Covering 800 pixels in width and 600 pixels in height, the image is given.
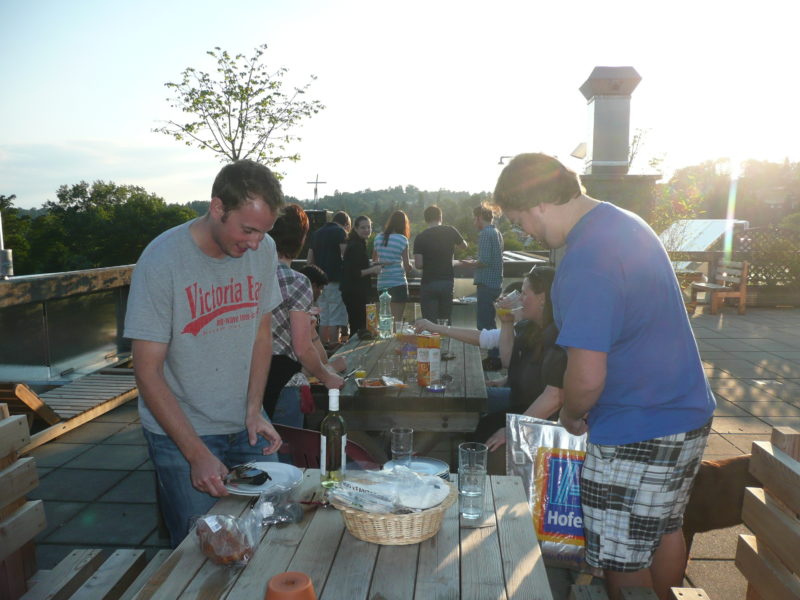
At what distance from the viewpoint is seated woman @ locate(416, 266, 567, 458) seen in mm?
2951

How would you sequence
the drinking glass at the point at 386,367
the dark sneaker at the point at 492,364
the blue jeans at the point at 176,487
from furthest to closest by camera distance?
1. the dark sneaker at the point at 492,364
2. the drinking glass at the point at 386,367
3. the blue jeans at the point at 176,487

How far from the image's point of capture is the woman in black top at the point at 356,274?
7.34m

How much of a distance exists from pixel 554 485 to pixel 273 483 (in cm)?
131

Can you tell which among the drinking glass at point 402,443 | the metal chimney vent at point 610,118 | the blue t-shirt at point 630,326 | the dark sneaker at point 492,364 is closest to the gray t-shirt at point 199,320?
the drinking glass at point 402,443

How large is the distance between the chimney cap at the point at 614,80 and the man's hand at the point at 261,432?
20.7ft

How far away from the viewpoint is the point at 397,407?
3.29m

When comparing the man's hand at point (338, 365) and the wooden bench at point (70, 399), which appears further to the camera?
the wooden bench at point (70, 399)

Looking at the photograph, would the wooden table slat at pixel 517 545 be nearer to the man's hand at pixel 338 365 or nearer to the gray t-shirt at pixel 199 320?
the gray t-shirt at pixel 199 320

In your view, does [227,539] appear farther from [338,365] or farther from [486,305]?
[486,305]

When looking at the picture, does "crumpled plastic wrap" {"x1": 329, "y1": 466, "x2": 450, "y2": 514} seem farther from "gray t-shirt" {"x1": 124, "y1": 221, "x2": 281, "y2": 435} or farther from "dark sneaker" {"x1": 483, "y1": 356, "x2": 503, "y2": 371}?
"dark sneaker" {"x1": 483, "y1": 356, "x2": 503, "y2": 371}

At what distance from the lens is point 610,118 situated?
23.7 ft

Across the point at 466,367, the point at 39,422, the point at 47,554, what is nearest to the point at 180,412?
the point at 47,554

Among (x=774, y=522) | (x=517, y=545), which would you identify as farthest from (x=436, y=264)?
(x=517, y=545)

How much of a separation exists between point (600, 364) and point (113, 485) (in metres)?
3.45
